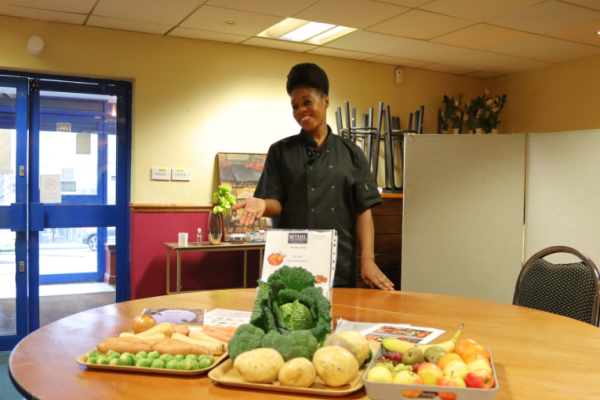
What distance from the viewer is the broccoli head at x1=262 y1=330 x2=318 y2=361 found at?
1.01 meters

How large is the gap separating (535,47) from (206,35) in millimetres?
2935

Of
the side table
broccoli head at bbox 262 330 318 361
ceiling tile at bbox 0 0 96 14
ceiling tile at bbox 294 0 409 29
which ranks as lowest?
the side table

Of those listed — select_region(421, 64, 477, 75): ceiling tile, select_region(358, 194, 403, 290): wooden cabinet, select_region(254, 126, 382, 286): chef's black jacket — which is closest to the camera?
select_region(254, 126, 382, 286): chef's black jacket

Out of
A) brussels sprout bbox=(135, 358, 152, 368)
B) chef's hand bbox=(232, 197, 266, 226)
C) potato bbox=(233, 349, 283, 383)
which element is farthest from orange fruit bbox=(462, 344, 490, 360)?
chef's hand bbox=(232, 197, 266, 226)

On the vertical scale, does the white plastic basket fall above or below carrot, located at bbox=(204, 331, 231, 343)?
above

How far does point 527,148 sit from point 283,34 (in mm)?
2349

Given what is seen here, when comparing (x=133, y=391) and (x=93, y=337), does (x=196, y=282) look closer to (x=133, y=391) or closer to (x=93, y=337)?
(x=93, y=337)

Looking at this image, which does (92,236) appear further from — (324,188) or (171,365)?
(171,365)

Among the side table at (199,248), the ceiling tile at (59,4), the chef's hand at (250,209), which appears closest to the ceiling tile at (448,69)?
the side table at (199,248)

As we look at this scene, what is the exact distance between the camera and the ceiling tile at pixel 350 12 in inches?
143

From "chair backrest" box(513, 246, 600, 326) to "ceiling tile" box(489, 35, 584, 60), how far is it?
307cm

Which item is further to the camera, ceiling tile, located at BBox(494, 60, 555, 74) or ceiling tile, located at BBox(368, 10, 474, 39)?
ceiling tile, located at BBox(494, 60, 555, 74)

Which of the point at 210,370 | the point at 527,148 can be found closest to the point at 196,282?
the point at 527,148

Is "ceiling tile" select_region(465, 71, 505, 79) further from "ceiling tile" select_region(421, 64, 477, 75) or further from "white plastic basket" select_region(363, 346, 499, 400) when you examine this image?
"white plastic basket" select_region(363, 346, 499, 400)
